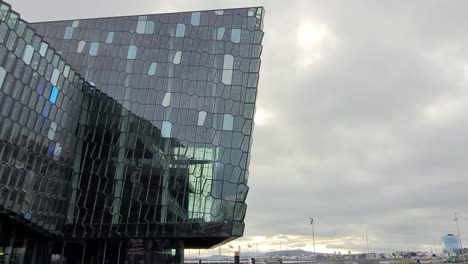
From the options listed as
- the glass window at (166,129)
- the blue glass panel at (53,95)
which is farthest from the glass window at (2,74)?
the glass window at (166,129)

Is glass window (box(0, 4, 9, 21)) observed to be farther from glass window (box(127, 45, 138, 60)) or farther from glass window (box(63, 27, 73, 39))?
glass window (box(63, 27, 73, 39))

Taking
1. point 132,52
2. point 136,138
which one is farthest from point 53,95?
point 132,52

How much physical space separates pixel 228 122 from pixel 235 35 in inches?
381

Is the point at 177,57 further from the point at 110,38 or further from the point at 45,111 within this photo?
the point at 45,111

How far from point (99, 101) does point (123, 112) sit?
9.20 feet

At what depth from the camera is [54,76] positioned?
36.2 m

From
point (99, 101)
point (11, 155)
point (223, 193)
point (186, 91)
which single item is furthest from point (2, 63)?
point (223, 193)

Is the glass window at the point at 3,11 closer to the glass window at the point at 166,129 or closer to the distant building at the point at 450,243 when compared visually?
the glass window at the point at 166,129

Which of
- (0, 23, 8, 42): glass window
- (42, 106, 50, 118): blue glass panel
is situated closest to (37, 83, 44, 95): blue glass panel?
(42, 106, 50, 118): blue glass panel

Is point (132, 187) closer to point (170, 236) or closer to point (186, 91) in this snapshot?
point (170, 236)

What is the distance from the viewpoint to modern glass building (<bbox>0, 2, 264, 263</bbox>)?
120 feet

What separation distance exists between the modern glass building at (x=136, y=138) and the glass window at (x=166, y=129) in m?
0.10

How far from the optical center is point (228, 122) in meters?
41.1

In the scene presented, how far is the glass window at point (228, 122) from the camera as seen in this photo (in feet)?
134
